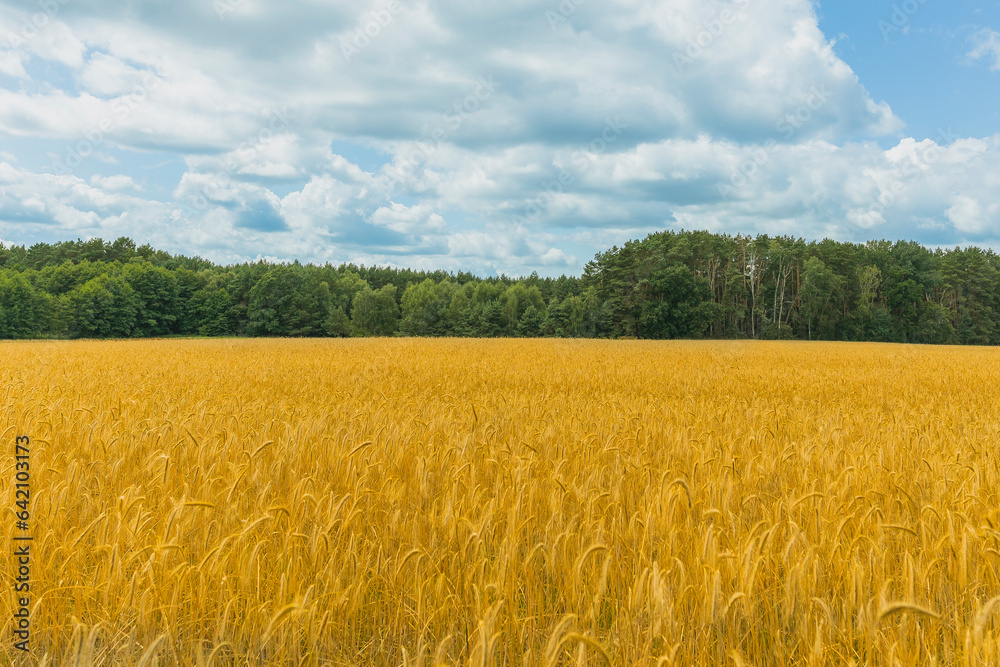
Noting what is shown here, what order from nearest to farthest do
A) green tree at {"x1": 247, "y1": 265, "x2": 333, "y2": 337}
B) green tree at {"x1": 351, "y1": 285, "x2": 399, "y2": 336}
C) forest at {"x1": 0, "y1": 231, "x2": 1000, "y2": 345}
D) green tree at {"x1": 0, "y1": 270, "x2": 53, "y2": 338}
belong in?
forest at {"x1": 0, "y1": 231, "x2": 1000, "y2": 345} < green tree at {"x1": 0, "y1": 270, "x2": 53, "y2": 338} < green tree at {"x1": 247, "y1": 265, "x2": 333, "y2": 337} < green tree at {"x1": 351, "y1": 285, "x2": 399, "y2": 336}

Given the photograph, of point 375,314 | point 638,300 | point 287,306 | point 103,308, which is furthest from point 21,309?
point 638,300

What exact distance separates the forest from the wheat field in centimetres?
6063

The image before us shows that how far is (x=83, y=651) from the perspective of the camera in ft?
5.90

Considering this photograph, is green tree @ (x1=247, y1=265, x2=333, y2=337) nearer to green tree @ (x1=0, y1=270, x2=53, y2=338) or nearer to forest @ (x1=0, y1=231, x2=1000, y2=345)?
forest @ (x1=0, y1=231, x2=1000, y2=345)

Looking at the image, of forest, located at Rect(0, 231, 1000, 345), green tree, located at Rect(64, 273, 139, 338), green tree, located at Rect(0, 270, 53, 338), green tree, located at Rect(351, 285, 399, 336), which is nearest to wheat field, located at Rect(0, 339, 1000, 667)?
forest, located at Rect(0, 231, 1000, 345)

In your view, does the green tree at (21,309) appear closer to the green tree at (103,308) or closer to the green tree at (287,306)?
the green tree at (103,308)

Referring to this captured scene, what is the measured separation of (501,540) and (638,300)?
2544 inches

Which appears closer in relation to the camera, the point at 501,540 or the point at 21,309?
the point at 501,540

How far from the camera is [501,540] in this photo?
3.05 meters

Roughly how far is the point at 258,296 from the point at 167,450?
96.1 meters

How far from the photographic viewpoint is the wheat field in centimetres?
207

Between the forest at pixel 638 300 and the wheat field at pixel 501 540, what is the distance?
199 feet

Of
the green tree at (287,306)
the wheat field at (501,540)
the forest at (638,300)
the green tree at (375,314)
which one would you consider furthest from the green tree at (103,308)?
the wheat field at (501,540)

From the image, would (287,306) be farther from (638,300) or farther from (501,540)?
(501,540)
